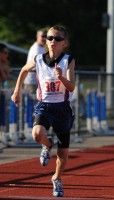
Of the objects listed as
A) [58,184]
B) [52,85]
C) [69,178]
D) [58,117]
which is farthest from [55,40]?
[69,178]

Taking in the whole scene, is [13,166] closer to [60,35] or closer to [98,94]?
[60,35]

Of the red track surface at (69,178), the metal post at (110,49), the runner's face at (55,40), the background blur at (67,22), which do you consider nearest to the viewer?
the runner's face at (55,40)

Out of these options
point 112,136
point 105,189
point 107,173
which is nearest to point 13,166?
point 107,173

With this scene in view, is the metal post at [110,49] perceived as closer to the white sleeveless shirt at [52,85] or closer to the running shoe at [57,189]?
the white sleeveless shirt at [52,85]

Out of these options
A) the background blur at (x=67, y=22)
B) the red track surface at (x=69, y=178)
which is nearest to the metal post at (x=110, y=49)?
the red track surface at (x=69, y=178)

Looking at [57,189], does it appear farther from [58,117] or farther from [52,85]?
[52,85]

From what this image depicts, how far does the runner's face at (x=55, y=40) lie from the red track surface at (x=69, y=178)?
5.90ft

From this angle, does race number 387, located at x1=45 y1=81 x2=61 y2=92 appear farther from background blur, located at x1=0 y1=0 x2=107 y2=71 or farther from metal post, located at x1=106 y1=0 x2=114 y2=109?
background blur, located at x1=0 y1=0 x2=107 y2=71

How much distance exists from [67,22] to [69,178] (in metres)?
53.2

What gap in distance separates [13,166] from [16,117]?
3.44 m

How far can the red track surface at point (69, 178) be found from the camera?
10836mm

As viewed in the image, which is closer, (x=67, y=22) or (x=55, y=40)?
(x=55, y=40)

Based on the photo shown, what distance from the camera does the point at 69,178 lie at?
1262 cm

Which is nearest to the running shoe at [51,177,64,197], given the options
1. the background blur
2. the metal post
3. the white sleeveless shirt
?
the white sleeveless shirt
